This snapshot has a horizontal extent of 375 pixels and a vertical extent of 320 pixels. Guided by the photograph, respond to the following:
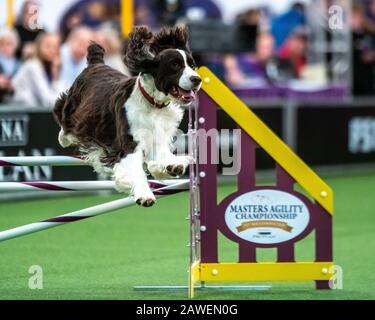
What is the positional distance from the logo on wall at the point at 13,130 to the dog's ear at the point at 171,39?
4.89m

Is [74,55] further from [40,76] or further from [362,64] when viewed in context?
[362,64]

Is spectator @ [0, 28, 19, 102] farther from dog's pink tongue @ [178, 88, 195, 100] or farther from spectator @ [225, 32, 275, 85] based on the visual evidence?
dog's pink tongue @ [178, 88, 195, 100]

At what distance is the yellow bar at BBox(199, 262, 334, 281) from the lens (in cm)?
666

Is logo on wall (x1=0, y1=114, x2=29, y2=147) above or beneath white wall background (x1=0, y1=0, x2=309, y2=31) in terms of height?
beneath

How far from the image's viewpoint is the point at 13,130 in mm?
11039

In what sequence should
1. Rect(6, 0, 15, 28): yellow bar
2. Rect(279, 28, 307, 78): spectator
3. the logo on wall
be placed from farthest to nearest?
Rect(279, 28, 307, 78): spectator
Rect(6, 0, 15, 28): yellow bar
the logo on wall

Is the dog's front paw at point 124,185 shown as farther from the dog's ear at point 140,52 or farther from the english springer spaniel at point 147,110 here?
the dog's ear at point 140,52

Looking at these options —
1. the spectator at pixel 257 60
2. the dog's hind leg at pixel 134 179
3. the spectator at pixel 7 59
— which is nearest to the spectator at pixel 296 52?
the spectator at pixel 257 60

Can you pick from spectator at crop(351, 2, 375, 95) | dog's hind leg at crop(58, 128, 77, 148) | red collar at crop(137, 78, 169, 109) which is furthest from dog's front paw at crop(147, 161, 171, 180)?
spectator at crop(351, 2, 375, 95)

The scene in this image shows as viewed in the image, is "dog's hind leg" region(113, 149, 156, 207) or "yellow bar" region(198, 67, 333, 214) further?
"yellow bar" region(198, 67, 333, 214)

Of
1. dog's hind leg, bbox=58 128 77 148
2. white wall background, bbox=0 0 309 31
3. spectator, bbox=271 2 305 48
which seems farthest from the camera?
spectator, bbox=271 2 305 48

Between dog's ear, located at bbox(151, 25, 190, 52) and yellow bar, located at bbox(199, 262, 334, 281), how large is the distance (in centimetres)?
136

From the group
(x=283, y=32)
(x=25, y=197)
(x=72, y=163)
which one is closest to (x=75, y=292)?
(x=72, y=163)

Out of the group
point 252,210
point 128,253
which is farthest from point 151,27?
point 252,210
